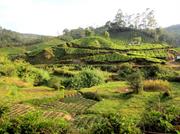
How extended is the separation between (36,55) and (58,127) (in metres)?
53.9

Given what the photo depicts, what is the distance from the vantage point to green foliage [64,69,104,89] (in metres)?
28.2

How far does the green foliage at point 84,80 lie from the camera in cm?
2823

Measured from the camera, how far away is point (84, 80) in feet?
94.9

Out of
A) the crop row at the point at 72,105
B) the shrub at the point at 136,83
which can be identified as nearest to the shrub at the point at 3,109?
the crop row at the point at 72,105

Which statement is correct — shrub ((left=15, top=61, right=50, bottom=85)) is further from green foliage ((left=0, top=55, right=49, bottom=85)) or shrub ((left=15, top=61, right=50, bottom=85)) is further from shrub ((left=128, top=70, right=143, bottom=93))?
shrub ((left=128, top=70, right=143, bottom=93))

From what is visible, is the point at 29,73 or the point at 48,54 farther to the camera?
the point at 48,54

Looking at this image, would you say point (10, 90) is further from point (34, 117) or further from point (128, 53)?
point (128, 53)

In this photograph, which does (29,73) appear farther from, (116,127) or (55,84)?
(116,127)

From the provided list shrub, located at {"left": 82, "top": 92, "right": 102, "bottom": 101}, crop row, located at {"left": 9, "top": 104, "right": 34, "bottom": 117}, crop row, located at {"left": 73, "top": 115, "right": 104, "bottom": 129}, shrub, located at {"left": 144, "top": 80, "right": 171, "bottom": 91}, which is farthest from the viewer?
shrub, located at {"left": 144, "top": 80, "right": 171, "bottom": 91}

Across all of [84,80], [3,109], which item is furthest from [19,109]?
[84,80]

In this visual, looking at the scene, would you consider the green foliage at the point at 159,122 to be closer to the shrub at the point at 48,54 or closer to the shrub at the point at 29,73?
the shrub at the point at 29,73

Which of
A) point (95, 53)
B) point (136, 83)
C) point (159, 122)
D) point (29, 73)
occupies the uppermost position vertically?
point (159, 122)

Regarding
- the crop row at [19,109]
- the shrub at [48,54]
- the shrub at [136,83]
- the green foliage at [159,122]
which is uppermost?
the green foliage at [159,122]

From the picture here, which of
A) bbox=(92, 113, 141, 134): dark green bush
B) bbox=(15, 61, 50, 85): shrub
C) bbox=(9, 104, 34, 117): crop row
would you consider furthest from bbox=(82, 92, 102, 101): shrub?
bbox=(15, 61, 50, 85): shrub
